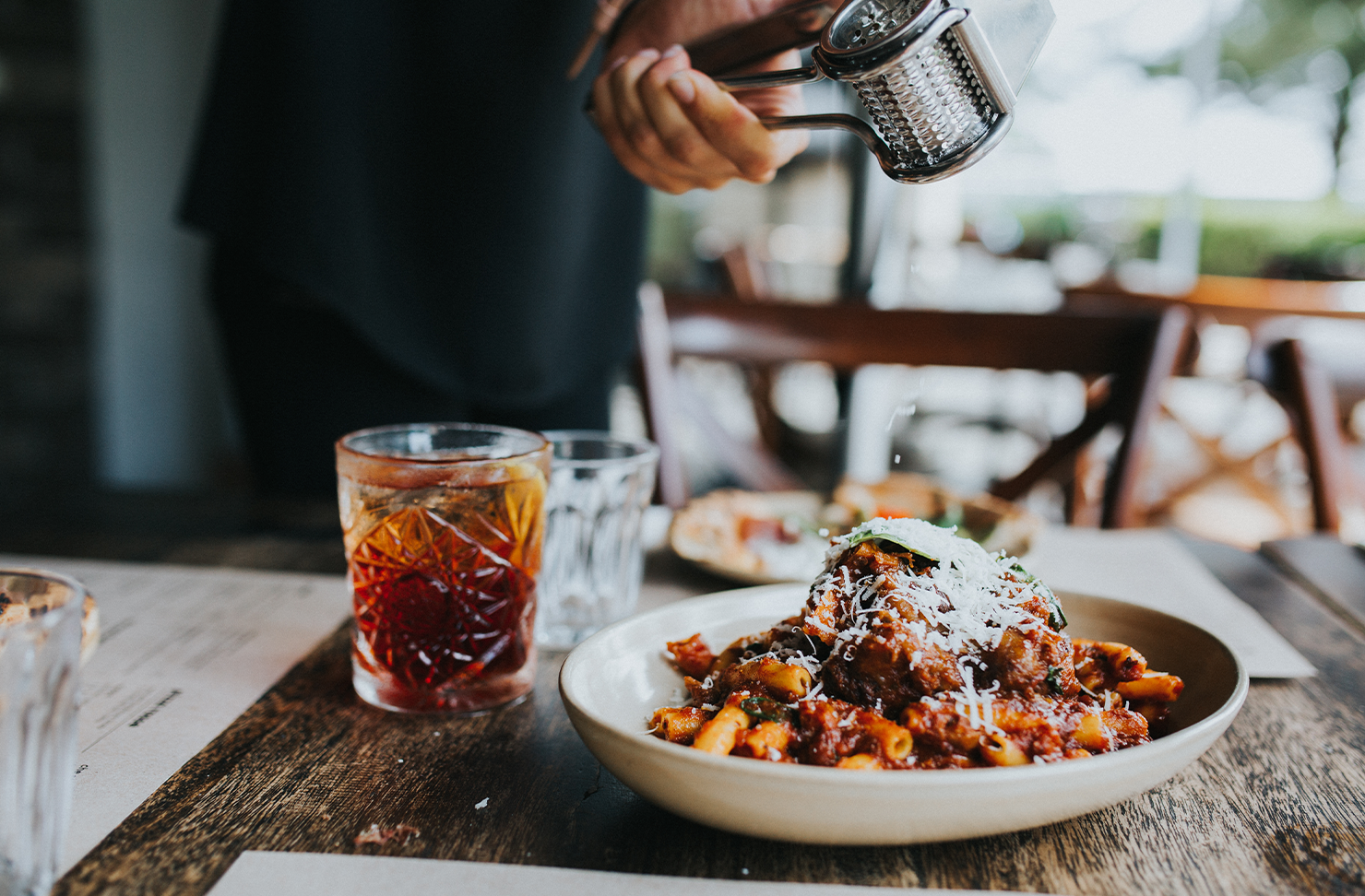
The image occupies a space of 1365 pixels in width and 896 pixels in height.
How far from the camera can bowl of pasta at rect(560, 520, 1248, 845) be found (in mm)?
450

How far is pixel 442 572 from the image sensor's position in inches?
26.5

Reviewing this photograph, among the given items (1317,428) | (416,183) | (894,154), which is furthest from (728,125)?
(1317,428)

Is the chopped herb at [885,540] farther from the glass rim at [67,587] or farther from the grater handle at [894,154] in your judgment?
the glass rim at [67,587]

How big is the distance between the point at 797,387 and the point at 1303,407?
471 cm

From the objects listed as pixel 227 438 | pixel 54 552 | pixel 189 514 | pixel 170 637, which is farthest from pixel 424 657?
pixel 227 438

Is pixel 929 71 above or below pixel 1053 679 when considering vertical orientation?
above

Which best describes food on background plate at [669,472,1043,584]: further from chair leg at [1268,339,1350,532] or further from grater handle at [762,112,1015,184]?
chair leg at [1268,339,1350,532]

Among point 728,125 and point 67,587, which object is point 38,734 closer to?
point 67,587

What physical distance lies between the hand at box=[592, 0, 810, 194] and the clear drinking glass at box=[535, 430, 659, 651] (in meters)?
0.28

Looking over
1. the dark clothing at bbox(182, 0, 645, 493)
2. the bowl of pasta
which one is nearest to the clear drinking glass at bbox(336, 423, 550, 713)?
the bowl of pasta

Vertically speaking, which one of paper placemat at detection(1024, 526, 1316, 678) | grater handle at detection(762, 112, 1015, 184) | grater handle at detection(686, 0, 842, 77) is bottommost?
paper placemat at detection(1024, 526, 1316, 678)

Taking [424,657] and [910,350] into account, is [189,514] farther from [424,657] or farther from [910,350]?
[910,350]

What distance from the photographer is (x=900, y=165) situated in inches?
24.9

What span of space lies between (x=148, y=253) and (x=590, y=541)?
260cm
